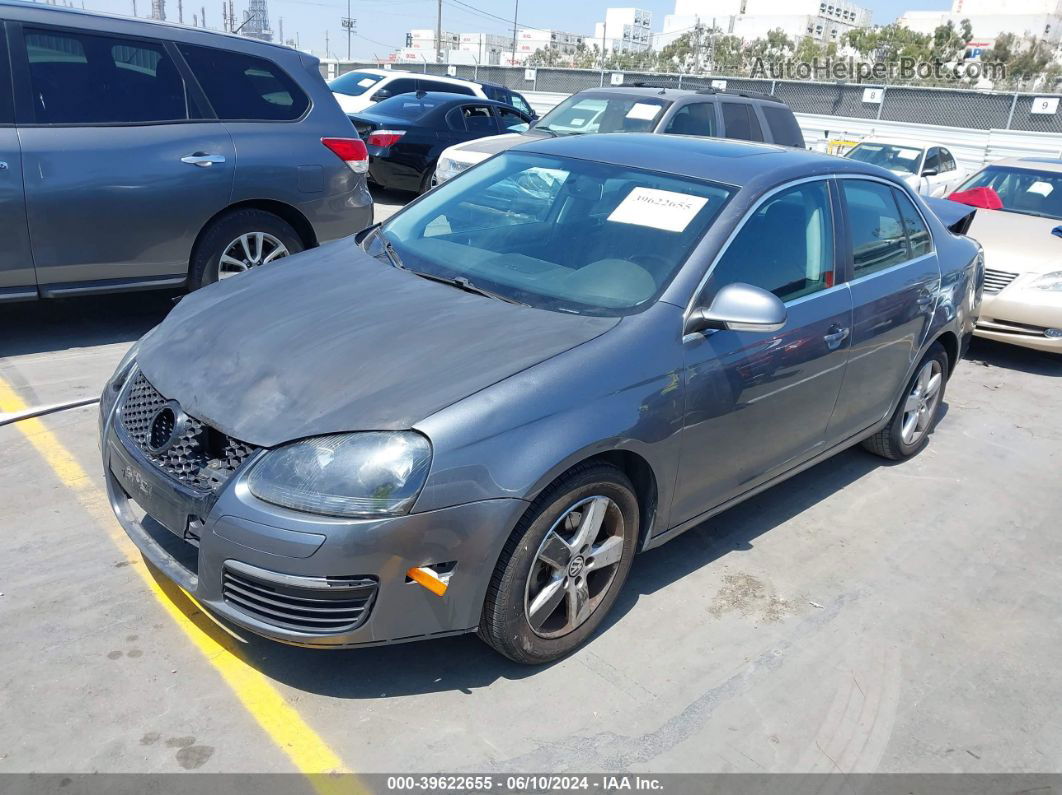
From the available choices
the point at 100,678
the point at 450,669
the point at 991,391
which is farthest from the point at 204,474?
the point at 991,391

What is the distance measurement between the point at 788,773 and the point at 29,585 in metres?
2.70

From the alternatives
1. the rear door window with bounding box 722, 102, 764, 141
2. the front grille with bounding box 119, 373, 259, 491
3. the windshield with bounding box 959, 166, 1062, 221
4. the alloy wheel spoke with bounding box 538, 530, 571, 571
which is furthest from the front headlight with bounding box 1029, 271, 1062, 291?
the front grille with bounding box 119, 373, 259, 491

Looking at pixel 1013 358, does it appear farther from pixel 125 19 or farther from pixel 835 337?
pixel 125 19

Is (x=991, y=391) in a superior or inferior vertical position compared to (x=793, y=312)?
inferior

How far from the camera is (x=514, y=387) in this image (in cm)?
283

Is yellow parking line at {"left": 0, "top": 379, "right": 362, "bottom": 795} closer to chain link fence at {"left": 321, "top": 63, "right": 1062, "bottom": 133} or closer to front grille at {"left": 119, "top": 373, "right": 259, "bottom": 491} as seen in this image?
front grille at {"left": 119, "top": 373, "right": 259, "bottom": 491}

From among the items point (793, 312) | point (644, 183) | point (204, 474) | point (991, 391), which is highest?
point (644, 183)

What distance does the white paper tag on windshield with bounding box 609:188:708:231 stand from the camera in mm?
3639

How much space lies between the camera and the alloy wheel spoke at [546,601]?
9.80 feet

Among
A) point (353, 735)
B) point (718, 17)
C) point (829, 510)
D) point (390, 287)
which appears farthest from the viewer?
point (718, 17)

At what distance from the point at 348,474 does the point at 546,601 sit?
83 cm

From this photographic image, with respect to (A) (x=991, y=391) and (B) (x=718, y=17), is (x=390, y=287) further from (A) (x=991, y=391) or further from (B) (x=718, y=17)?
(B) (x=718, y=17)

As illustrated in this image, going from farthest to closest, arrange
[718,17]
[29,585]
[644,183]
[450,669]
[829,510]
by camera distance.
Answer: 1. [718,17]
2. [829,510]
3. [644,183]
4. [29,585]
5. [450,669]

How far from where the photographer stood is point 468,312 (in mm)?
3311
